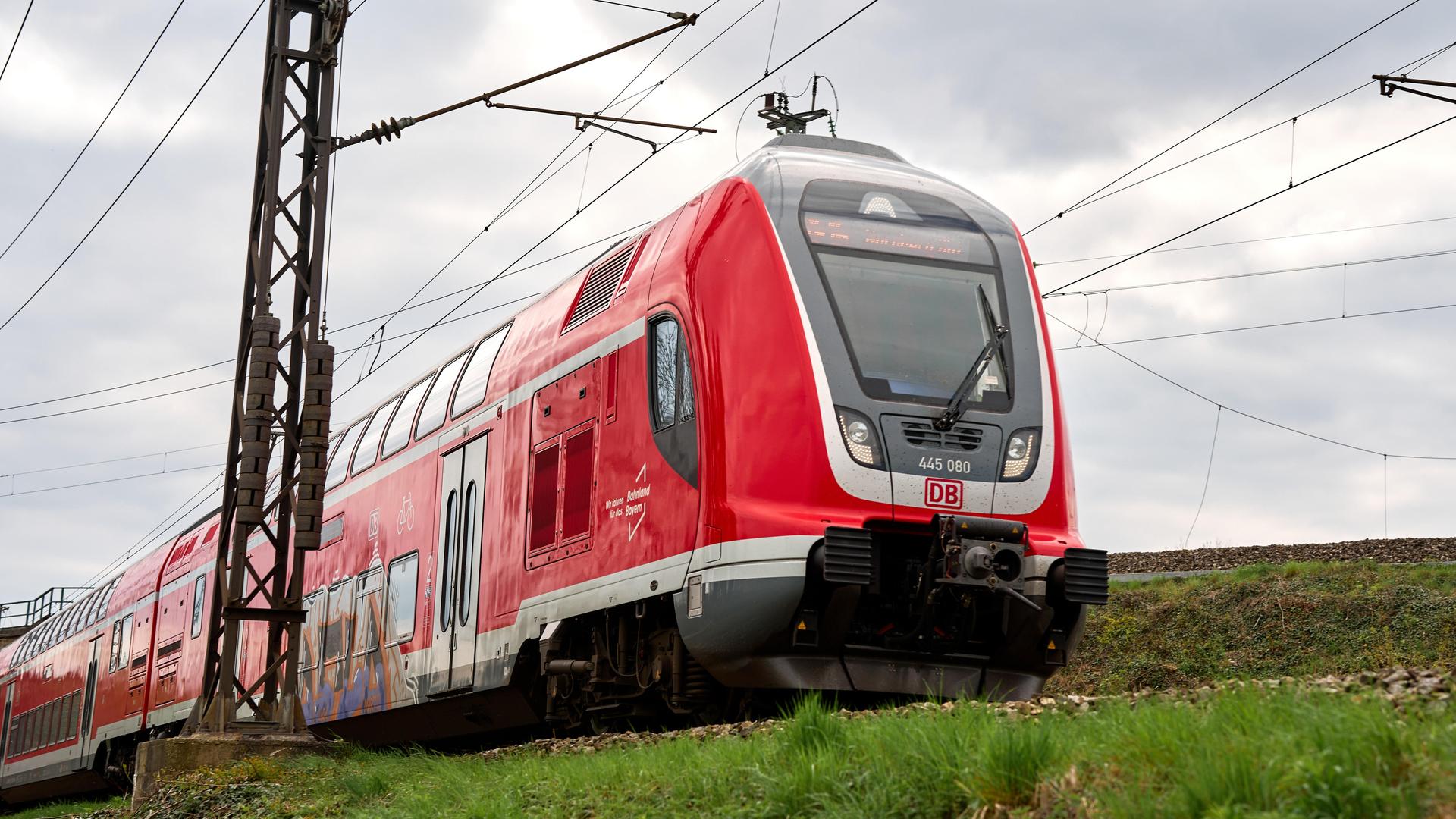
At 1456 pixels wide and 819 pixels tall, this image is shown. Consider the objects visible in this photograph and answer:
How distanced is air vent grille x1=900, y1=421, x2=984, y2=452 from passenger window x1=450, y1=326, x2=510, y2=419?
508cm

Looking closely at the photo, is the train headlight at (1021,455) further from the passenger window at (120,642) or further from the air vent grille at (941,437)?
the passenger window at (120,642)

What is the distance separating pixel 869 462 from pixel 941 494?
0.49 metres

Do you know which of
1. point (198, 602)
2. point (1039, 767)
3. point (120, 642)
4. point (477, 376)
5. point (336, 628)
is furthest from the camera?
point (120, 642)

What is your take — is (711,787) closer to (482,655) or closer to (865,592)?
(865,592)

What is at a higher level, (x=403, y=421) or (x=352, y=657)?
(x=403, y=421)

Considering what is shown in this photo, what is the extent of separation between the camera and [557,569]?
10375mm

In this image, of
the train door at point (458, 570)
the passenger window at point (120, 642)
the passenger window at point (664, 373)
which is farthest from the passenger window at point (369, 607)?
the passenger window at point (120, 642)

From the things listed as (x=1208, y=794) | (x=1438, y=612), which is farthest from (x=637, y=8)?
(x=1438, y=612)

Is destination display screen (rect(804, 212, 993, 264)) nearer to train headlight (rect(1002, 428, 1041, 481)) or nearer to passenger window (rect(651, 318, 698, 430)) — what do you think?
passenger window (rect(651, 318, 698, 430))

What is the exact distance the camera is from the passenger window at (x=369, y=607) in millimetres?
14273

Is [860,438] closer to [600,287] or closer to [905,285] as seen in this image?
[905,285]

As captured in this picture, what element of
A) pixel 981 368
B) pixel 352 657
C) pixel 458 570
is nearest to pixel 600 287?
pixel 458 570

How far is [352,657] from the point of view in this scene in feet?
49.0

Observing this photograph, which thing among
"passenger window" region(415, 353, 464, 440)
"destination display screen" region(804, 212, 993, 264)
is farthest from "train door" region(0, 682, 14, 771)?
"destination display screen" region(804, 212, 993, 264)
